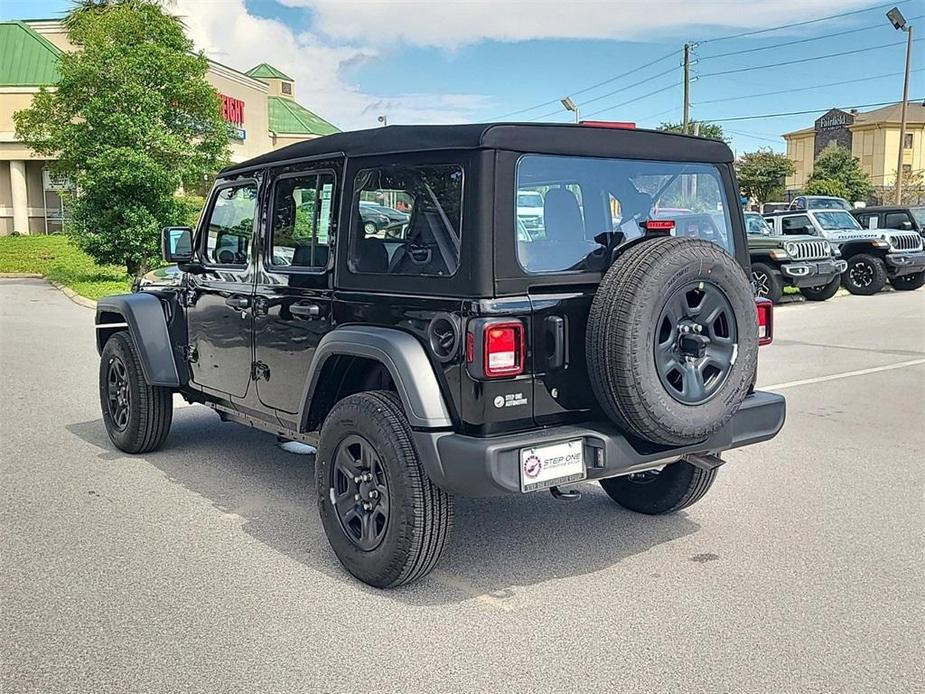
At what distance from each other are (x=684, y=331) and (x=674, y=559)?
1.25m

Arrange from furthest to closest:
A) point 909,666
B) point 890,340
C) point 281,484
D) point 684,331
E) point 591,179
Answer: point 890,340 → point 281,484 → point 591,179 → point 684,331 → point 909,666

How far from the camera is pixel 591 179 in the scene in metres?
4.12

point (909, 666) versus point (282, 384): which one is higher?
point (282, 384)

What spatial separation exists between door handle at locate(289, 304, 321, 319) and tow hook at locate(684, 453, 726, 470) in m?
1.90

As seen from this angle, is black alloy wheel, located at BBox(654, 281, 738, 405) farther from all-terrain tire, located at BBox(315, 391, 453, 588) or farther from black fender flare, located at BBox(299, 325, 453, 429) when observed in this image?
all-terrain tire, located at BBox(315, 391, 453, 588)

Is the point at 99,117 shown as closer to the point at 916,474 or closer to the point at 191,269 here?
the point at 191,269

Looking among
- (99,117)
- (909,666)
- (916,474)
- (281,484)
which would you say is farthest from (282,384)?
(99,117)

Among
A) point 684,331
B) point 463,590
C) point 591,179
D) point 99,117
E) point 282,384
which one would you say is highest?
point 99,117

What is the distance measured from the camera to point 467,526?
16.1ft

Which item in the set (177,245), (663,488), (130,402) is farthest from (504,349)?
(130,402)

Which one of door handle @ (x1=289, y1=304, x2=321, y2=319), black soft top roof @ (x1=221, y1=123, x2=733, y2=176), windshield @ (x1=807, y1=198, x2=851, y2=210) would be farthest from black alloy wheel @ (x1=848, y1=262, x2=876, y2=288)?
door handle @ (x1=289, y1=304, x2=321, y2=319)

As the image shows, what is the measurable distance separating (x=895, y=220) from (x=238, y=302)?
64.1 feet

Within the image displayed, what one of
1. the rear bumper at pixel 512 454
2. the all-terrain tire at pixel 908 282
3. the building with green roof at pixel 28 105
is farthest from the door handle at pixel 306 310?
the building with green roof at pixel 28 105

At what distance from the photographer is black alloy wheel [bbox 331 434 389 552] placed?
13.2 ft
